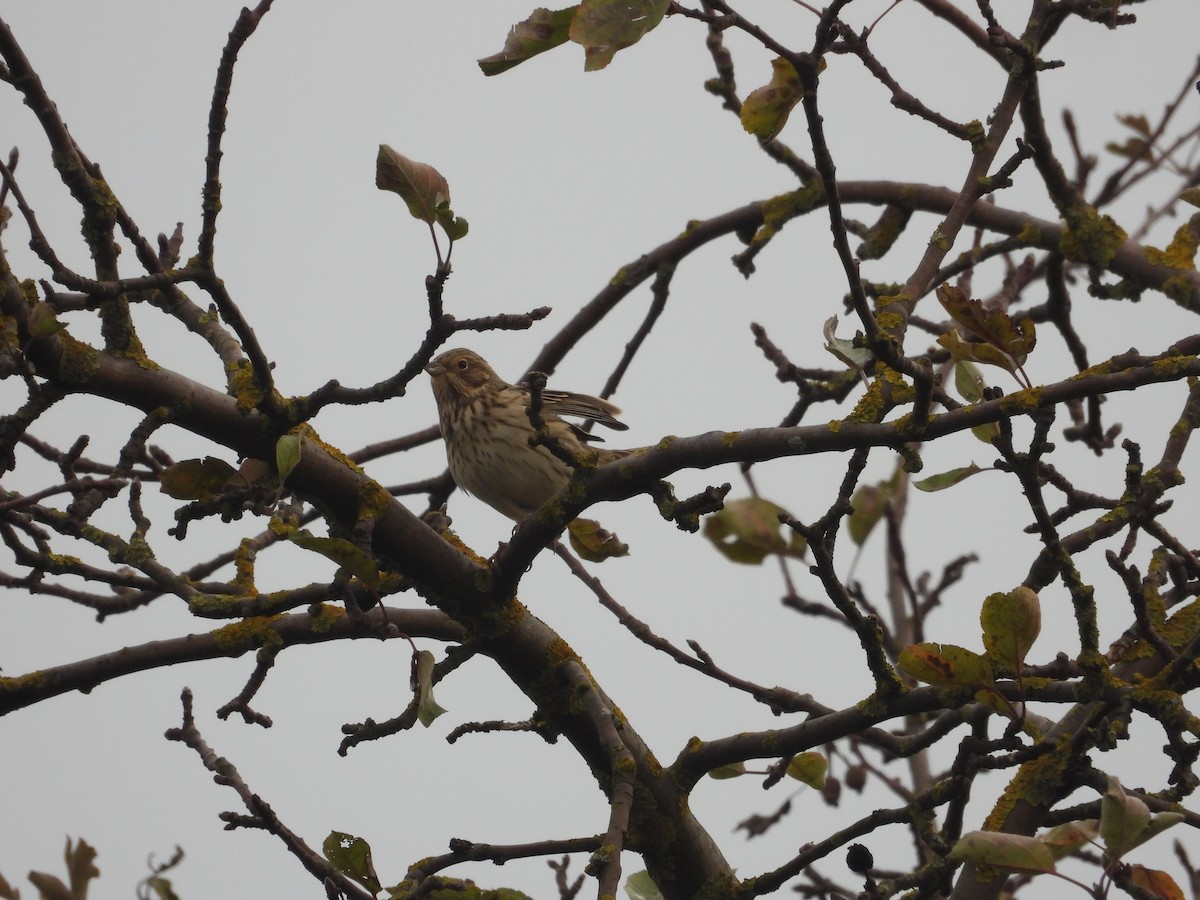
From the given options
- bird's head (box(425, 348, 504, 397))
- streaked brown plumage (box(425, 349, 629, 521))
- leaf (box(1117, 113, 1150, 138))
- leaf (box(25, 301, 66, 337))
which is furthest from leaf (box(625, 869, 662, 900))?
leaf (box(1117, 113, 1150, 138))

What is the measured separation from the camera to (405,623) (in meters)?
4.25

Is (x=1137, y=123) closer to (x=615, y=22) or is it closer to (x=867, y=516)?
(x=867, y=516)

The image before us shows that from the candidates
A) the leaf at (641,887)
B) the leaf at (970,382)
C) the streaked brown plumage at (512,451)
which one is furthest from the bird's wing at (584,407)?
the leaf at (970,382)

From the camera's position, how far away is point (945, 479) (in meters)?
3.53

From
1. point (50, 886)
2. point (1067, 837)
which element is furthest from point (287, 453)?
point (1067, 837)

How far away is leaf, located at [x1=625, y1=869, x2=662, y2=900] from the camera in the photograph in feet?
13.2

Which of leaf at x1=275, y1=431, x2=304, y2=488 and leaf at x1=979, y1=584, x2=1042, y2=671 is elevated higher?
leaf at x1=275, y1=431, x2=304, y2=488

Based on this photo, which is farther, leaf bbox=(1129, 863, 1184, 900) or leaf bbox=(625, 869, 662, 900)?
leaf bbox=(625, 869, 662, 900)

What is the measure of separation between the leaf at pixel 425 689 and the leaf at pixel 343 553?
28 cm

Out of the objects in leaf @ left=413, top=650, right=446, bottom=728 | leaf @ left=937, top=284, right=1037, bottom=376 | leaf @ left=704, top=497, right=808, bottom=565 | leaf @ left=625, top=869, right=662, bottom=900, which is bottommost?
leaf @ left=625, top=869, right=662, bottom=900

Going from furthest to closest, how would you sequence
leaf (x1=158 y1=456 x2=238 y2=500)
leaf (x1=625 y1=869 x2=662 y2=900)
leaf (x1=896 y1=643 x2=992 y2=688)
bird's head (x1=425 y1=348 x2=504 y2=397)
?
bird's head (x1=425 y1=348 x2=504 y2=397) < leaf (x1=625 y1=869 x2=662 y2=900) < leaf (x1=158 y1=456 x2=238 y2=500) < leaf (x1=896 y1=643 x2=992 y2=688)

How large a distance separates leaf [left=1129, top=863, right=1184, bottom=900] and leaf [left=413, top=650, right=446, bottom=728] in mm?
1658

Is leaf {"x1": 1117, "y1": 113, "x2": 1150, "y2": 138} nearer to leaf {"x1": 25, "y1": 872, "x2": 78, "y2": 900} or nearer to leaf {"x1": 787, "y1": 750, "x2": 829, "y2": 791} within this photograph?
leaf {"x1": 787, "y1": 750, "x2": 829, "y2": 791}

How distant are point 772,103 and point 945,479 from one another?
3.43 ft
